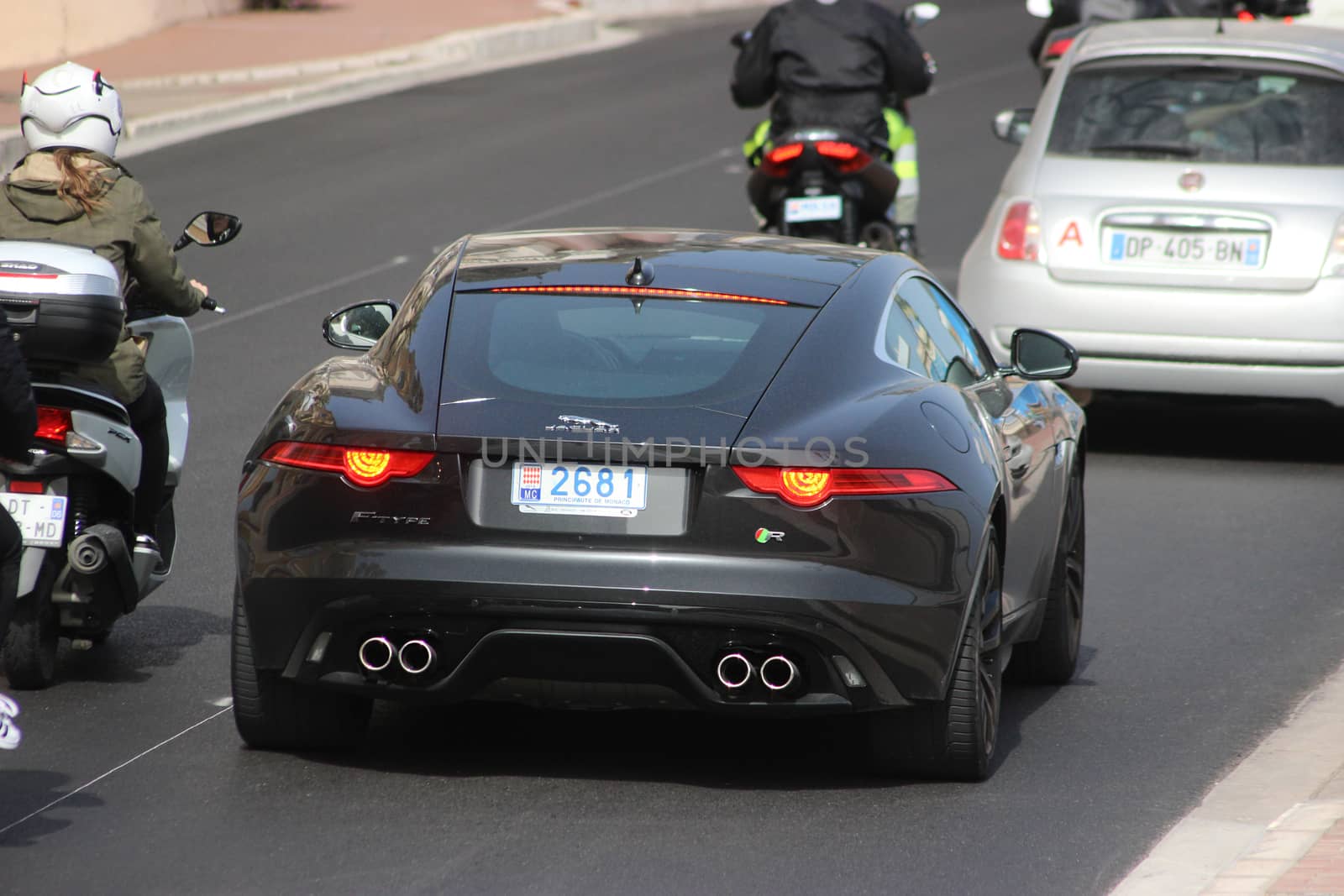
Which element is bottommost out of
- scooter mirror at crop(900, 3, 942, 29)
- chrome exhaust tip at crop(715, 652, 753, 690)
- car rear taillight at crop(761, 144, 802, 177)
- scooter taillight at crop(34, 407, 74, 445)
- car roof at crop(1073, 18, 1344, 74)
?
car rear taillight at crop(761, 144, 802, 177)

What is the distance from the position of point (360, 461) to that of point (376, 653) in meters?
0.47

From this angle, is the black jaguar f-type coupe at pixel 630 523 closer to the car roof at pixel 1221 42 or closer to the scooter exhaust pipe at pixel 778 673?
the scooter exhaust pipe at pixel 778 673

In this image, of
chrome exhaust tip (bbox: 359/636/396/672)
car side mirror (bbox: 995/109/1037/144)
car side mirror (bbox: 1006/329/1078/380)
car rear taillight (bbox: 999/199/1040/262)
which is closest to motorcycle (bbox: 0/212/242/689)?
chrome exhaust tip (bbox: 359/636/396/672)

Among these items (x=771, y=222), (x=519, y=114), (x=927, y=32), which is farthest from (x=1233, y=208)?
(x=927, y=32)

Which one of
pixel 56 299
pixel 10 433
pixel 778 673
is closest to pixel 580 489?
pixel 778 673

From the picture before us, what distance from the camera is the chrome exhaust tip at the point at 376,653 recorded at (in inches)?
227

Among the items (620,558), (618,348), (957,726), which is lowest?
(957,726)

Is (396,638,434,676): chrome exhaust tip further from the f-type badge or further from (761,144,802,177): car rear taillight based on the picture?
(761,144,802,177): car rear taillight

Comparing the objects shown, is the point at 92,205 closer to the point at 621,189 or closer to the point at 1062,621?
the point at 1062,621

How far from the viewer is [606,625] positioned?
18.4ft

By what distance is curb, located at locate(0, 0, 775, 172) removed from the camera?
21969 mm

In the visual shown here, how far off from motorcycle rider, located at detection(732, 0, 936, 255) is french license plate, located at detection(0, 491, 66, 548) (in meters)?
7.14

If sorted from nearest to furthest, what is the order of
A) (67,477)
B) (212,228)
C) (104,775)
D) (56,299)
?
(104,775)
(56,299)
(67,477)
(212,228)

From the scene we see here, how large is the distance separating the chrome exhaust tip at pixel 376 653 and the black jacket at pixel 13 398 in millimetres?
1011
